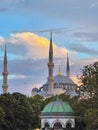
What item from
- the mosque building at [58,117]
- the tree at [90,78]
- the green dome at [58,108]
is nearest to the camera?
the tree at [90,78]

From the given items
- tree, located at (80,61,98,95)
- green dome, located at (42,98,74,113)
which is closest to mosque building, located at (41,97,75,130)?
green dome, located at (42,98,74,113)

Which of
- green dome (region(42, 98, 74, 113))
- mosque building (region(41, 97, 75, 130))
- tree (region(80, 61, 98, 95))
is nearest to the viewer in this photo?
tree (region(80, 61, 98, 95))

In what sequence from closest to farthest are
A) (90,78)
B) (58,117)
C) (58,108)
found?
1. (90,78)
2. (58,108)
3. (58,117)

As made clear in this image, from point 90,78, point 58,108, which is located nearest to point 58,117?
point 58,108

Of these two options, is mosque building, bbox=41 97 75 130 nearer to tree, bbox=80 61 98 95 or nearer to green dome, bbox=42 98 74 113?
green dome, bbox=42 98 74 113

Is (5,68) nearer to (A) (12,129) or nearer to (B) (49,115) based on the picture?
(A) (12,129)

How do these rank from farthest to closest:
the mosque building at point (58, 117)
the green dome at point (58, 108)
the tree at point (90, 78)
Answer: the green dome at point (58, 108) < the mosque building at point (58, 117) < the tree at point (90, 78)

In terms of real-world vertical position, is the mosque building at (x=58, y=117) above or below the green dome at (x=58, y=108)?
below

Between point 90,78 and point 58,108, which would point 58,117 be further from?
point 90,78

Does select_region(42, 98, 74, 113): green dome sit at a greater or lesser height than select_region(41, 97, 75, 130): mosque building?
greater

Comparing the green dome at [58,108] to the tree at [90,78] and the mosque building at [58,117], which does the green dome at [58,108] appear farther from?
the tree at [90,78]

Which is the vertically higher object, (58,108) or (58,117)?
(58,108)

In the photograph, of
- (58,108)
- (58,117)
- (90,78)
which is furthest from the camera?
(58,117)

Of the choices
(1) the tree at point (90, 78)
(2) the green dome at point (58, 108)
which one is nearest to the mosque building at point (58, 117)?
(2) the green dome at point (58, 108)
